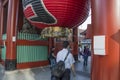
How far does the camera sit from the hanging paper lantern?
261 centimetres

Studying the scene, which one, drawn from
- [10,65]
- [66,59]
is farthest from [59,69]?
[10,65]

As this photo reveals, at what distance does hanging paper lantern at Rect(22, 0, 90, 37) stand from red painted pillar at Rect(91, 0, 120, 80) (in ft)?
1.83

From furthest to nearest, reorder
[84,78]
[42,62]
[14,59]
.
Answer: [42,62], [14,59], [84,78]

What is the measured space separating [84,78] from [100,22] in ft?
20.0

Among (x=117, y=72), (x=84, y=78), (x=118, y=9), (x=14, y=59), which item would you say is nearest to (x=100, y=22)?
(x=118, y=9)

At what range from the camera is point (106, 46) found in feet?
6.80

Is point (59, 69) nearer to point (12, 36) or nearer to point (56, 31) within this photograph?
point (56, 31)

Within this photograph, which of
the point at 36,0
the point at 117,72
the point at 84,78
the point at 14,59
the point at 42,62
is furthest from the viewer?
the point at 42,62

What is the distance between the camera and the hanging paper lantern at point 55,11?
2.61m

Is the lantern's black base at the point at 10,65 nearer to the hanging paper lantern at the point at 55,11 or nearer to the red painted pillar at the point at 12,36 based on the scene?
the red painted pillar at the point at 12,36

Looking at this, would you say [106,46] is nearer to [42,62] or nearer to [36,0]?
[36,0]

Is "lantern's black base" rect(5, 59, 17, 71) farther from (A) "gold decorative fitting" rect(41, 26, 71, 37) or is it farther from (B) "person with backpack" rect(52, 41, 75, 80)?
(A) "gold decorative fitting" rect(41, 26, 71, 37)

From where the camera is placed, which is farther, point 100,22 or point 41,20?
point 41,20

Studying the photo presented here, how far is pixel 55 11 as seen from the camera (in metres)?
2.63
